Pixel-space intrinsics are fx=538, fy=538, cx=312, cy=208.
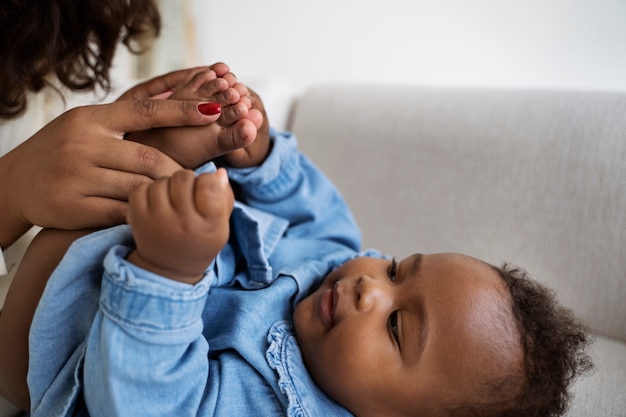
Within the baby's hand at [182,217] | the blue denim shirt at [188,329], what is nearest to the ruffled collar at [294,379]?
the blue denim shirt at [188,329]

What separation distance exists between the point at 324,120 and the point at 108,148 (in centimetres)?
74

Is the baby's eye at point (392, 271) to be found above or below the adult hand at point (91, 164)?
below

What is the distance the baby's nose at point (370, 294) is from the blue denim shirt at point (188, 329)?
0.35 feet

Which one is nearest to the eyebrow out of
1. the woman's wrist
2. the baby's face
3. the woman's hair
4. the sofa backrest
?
the baby's face

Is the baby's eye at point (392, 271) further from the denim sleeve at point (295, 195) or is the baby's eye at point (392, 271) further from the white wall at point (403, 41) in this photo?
the white wall at point (403, 41)

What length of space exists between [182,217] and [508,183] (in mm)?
742

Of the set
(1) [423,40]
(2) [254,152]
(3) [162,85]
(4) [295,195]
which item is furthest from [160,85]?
(1) [423,40]

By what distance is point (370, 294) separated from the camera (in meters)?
0.71

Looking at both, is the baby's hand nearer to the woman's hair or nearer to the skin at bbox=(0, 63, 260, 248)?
the skin at bbox=(0, 63, 260, 248)

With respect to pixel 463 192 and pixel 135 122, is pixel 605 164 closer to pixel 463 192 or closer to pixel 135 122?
pixel 463 192

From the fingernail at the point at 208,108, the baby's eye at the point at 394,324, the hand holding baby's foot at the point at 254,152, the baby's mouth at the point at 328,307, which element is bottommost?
the baby's eye at the point at 394,324

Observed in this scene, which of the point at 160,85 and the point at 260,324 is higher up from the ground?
the point at 160,85

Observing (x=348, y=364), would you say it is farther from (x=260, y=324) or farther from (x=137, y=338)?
(x=137, y=338)

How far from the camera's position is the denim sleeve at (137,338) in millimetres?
512
